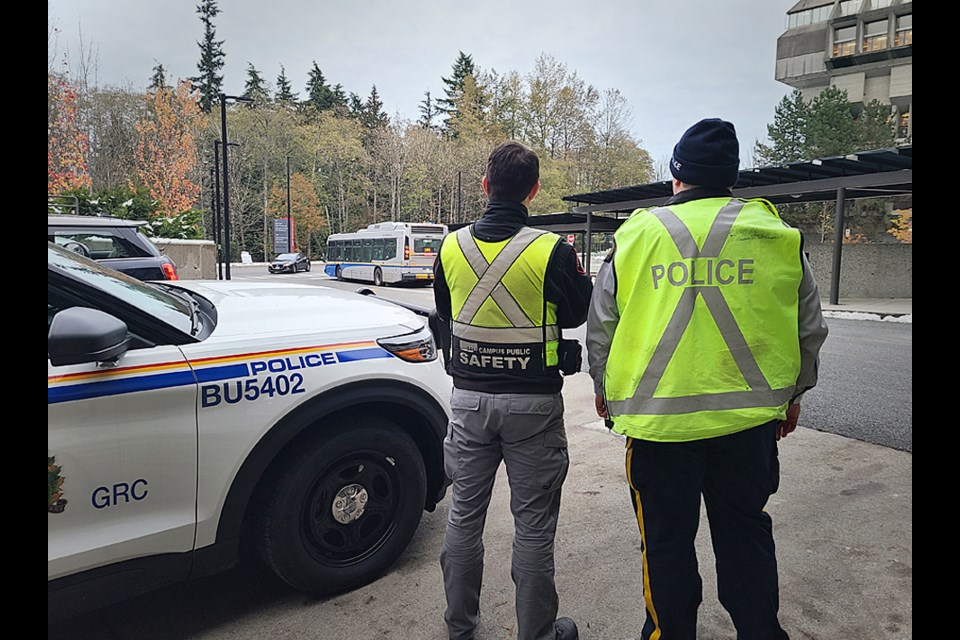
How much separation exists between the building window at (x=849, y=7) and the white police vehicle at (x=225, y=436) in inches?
2172

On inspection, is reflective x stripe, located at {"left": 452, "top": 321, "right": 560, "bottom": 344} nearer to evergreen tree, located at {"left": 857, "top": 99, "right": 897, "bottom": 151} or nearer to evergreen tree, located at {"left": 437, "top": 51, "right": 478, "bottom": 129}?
evergreen tree, located at {"left": 857, "top": 99, "right": 897, "bottom": 151}

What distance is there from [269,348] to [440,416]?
2.96 ft

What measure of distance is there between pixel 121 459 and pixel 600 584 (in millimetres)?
2100

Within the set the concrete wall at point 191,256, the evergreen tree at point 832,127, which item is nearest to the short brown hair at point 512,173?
Result: the concrete wall at point 191,256

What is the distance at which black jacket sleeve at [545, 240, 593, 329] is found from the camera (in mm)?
2293

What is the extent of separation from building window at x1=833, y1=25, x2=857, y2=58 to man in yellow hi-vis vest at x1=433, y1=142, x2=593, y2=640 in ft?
172

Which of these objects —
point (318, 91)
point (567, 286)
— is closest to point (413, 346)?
point (567, 286)

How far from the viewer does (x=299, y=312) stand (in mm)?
2988

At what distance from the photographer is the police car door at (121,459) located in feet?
6.47

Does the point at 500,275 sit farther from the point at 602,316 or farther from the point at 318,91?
the point at 318,91

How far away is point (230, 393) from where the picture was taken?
2.36m
